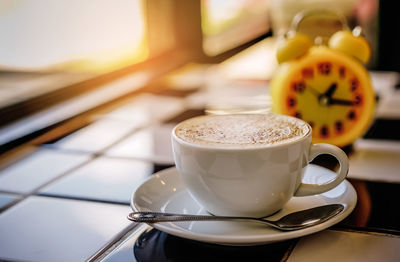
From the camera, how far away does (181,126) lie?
0.62m

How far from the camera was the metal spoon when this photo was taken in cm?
54

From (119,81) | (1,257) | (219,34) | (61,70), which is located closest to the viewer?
(1,257)

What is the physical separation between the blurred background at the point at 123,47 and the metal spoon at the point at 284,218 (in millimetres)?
800

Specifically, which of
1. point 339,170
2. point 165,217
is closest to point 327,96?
point 339,170

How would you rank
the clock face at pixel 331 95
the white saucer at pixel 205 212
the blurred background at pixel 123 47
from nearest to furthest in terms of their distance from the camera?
1. the white saucer at pixel 205 212
2. the clock face at pixel 331 95
3. the blurred background at pixel 123 47

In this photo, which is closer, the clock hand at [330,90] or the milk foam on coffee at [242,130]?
the milk foam on coffee at [242,130]

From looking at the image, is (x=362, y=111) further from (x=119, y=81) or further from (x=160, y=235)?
(x=119, y=81)

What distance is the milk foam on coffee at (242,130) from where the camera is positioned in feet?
1.83

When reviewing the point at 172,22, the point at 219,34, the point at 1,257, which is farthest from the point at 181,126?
the point at 219,34

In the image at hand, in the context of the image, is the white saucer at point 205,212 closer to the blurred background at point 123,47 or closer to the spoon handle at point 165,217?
the spoon handle at point 165,217

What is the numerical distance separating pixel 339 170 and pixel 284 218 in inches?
3.6

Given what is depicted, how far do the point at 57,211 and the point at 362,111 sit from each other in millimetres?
532

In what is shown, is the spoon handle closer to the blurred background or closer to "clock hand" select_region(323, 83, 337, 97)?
"clock hand" select_region(323, 83, 337, 97)

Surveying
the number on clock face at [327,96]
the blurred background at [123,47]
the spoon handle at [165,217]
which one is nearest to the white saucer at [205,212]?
A: the spoon handle at [165,217]
